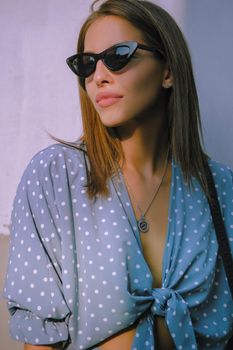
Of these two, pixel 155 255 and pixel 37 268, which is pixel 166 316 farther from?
pixel 37 268

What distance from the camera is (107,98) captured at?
128 cm

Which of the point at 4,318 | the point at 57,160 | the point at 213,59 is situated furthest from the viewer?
the point at 213,59

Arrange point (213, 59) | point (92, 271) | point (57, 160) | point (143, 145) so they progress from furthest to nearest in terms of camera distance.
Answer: point (213, 59) → point (143, 145) → point (57, 160) → point (92, 271)

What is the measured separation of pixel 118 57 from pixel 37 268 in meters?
0.54

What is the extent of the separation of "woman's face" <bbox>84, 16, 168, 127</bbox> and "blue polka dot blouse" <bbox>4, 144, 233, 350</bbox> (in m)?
0.16

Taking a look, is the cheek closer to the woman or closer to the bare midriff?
the woman

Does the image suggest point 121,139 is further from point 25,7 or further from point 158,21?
point 25,7

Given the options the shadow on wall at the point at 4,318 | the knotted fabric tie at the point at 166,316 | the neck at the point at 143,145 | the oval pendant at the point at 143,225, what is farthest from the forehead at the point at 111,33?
the shadow on wall at the point at 4,318

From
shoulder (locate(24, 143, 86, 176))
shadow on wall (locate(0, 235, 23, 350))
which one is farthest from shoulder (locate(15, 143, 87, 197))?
shadow on wall (locate(0, 235, 23, 350))

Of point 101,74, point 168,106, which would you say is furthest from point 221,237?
point 101,74

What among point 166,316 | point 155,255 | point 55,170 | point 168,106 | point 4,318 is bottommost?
point 4,318

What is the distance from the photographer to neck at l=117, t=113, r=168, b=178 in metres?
1.42

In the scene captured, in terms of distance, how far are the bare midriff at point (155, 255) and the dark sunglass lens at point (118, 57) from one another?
0.33 m

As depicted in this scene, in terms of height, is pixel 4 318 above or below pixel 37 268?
below
